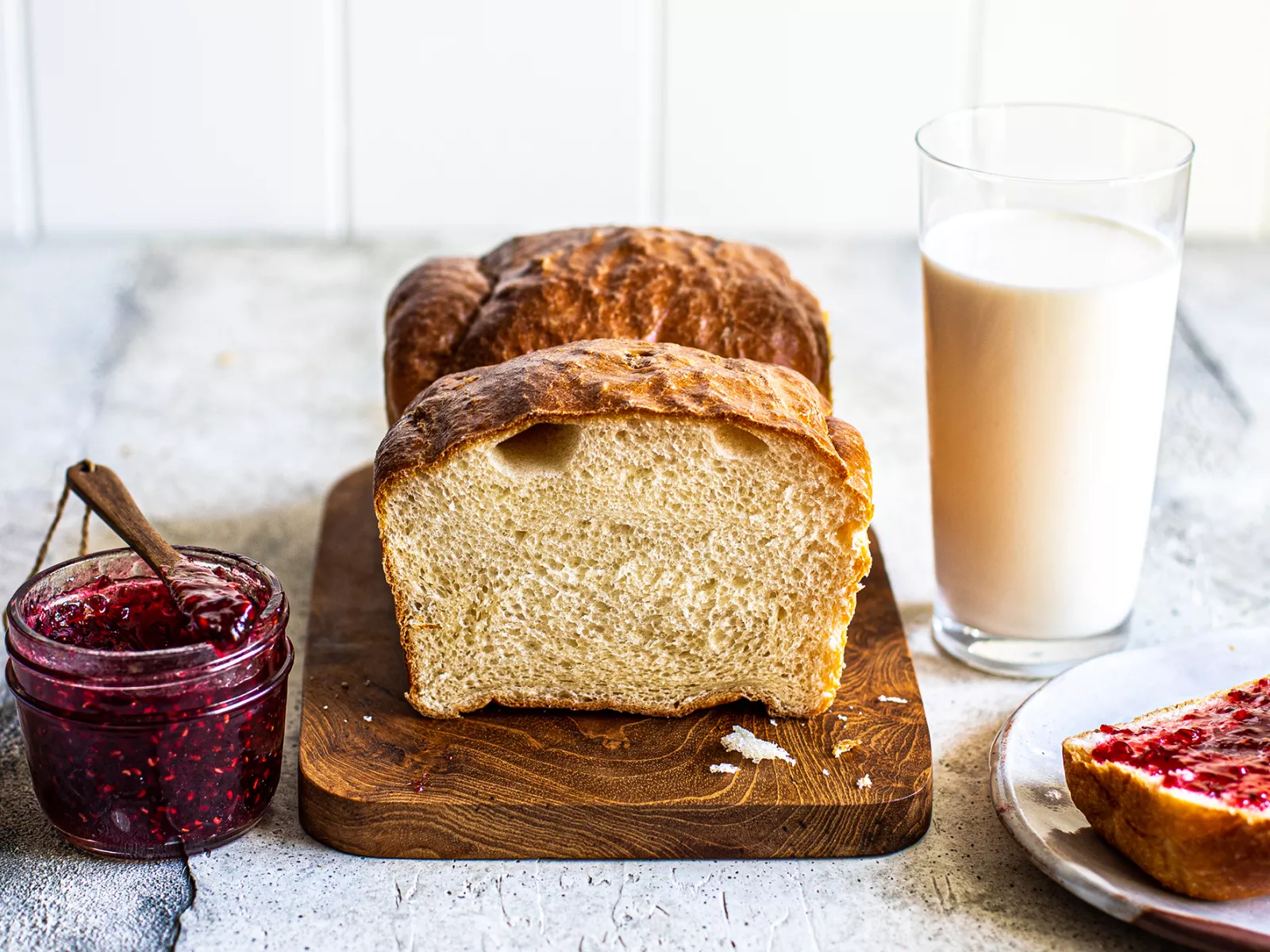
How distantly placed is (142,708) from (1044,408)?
1.44m

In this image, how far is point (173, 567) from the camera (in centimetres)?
214

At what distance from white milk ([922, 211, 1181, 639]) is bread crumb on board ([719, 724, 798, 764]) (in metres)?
0.55

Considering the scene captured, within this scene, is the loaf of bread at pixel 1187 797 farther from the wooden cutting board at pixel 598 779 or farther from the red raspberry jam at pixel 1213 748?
the wooden cutting board at pixel 598 779

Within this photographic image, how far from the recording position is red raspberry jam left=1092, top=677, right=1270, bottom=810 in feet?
6.26

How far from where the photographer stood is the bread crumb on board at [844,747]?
2.24m

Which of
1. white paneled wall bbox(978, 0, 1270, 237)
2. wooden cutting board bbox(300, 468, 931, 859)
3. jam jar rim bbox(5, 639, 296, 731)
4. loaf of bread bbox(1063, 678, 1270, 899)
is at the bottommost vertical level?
wooden cutting board bbox(300, 468, 931, 859)

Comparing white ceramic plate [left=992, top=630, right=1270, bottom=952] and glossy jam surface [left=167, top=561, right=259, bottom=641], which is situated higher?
glossy jam surface [left=167, top=561, right=259, bottom=641]

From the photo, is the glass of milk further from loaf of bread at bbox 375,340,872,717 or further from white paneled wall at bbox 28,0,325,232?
white paneled wall at bbox 28,0,325,232

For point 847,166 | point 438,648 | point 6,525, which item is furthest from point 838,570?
point 847,166

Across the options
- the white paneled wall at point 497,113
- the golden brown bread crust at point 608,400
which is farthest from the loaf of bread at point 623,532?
the white paneled wall at point 497,113

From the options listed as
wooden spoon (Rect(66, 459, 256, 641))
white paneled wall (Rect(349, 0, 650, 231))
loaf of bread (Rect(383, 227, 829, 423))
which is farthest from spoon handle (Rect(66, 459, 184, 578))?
white paneled wall (Rect(349, 0, 650, 231))

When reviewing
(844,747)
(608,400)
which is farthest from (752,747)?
(608,400)

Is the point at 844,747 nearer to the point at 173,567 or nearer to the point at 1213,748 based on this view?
the point at 1213,748

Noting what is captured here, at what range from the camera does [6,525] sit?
3068 mm
